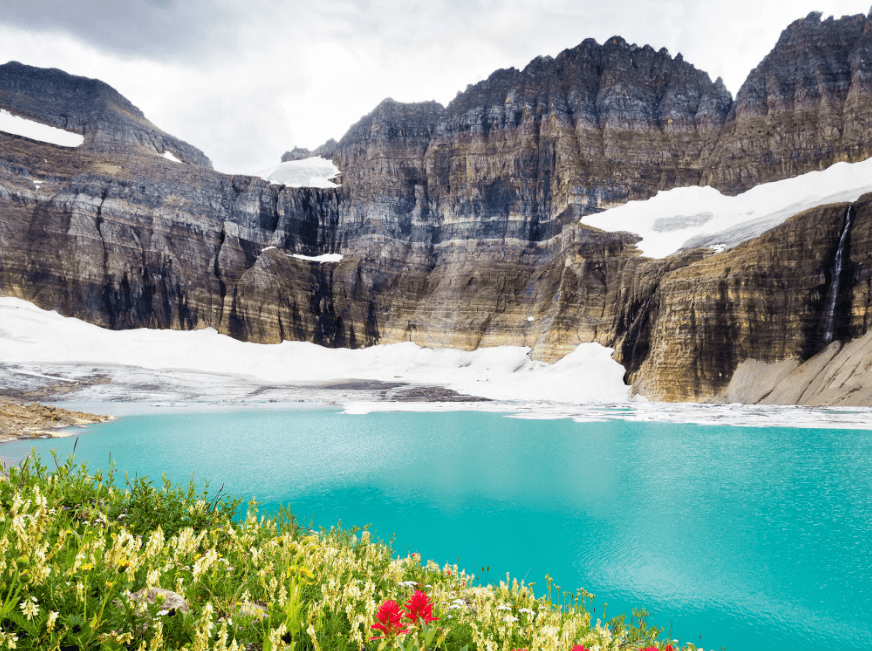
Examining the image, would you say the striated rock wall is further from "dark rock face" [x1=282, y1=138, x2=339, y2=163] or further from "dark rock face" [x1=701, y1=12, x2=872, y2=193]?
"dark rock face" [x1=282, y1=138, x2=339, y2=163]

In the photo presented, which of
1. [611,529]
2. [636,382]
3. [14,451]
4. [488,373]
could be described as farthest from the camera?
[488,373]

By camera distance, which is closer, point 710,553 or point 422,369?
point 710,553

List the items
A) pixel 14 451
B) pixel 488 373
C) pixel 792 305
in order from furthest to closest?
pixel 488 373 → pixel 792 305 → pixel 14 451

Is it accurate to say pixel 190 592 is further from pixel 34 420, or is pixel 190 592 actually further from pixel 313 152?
pixel 313 152

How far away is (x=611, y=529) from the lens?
11516 millimetres

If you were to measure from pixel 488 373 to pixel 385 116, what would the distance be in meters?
52.7

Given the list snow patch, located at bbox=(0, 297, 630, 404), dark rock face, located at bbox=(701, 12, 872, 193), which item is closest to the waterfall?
snow patch, located at bbox=(0, 297, 630, 404)

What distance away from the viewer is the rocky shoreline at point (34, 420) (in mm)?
21953

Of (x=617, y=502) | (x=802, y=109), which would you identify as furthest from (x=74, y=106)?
(x=802, y=109)

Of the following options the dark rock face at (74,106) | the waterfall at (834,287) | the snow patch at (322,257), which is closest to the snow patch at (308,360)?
the snow patch at (322,257)

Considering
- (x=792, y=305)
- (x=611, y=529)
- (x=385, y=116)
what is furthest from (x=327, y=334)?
(x=611, y=529)

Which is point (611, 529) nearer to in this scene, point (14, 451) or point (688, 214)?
point (14, 451)

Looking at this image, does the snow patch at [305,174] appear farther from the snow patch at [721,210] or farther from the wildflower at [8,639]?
the wildflower at [8,639]

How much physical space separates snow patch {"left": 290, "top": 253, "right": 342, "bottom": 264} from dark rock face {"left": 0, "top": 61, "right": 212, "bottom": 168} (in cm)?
3339
